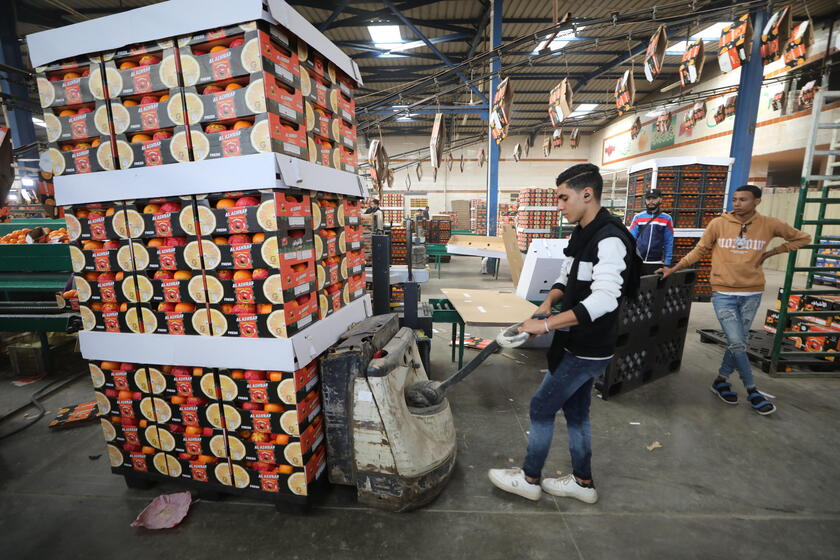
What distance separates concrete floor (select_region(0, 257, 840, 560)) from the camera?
207cm

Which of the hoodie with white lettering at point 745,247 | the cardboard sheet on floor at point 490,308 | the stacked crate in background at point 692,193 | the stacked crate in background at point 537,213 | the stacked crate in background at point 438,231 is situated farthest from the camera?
the stacked crate in background at point 438,231

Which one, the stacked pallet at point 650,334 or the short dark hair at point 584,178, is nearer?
the short dark hair at point 584,178

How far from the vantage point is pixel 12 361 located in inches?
174

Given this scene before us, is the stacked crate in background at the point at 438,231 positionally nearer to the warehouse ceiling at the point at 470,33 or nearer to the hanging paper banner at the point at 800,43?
the warehouse ceiling at the point at 470,33

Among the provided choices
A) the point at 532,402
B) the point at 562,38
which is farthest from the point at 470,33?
the point at 532,402

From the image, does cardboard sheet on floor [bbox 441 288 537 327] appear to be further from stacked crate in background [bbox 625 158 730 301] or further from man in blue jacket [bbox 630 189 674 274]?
stacked crate in background [bbox 625 158 730 301]

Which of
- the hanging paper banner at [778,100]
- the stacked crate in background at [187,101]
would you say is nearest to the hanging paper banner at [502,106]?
the stacked crate in background at [187,101]

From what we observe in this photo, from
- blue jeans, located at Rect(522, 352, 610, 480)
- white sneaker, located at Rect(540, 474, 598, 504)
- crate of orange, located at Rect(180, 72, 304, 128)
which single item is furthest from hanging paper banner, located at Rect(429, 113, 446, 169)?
white sneaker, located at Rect(540, 474, 598, 504)

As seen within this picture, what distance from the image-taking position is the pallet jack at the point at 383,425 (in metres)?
2.17

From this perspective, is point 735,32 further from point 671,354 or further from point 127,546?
point 127,546

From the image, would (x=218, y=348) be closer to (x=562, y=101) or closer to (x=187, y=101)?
(x=187, y=101)

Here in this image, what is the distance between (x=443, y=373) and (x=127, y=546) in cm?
321

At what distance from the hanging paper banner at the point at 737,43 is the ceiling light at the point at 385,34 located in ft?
26.9

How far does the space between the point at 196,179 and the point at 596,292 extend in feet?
7.36
